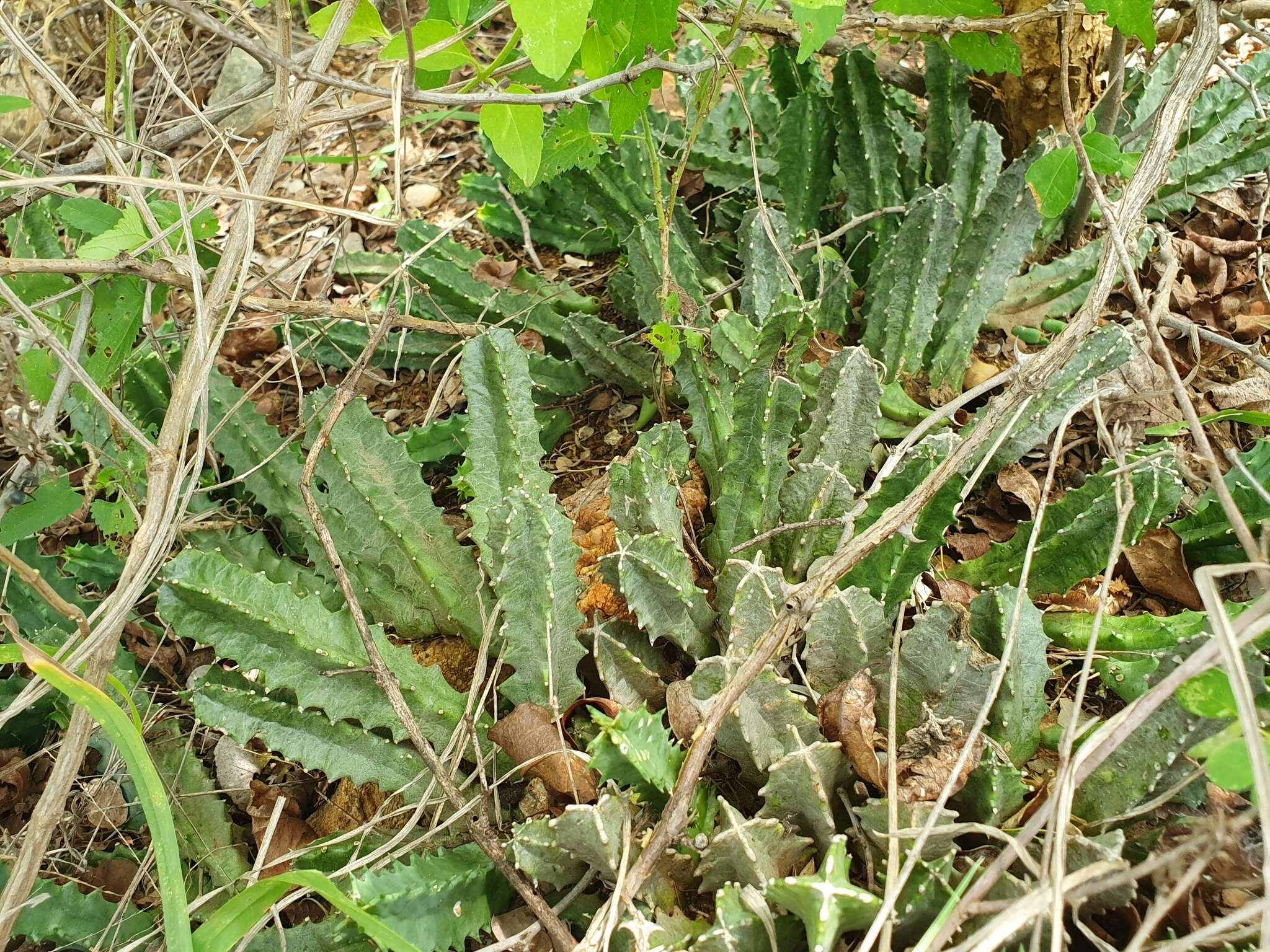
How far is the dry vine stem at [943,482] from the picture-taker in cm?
129

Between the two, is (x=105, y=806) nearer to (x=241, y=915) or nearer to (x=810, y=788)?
(x=241, y=915)

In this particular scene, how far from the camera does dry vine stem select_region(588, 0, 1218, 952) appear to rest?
50.9 inches

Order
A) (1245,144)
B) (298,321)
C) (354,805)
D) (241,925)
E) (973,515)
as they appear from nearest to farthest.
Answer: (241,925)
(354,805)
(973,515)
(1245,144)
(298,321)

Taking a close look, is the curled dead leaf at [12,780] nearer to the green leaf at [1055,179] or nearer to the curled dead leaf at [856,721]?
the curled dead leaf at [856,721]

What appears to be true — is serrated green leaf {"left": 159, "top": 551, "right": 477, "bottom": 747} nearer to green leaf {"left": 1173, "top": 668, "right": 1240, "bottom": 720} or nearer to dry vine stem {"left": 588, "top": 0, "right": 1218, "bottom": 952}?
dry vine stem {"left": 588, "top": 0, "right": 1218, "bottom": 952}

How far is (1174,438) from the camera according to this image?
2031 millimetres

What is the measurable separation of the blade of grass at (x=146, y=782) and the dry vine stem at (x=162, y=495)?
157mm

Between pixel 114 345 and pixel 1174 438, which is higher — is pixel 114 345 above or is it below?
above

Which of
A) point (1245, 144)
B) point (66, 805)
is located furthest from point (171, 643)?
point (1245, 144)

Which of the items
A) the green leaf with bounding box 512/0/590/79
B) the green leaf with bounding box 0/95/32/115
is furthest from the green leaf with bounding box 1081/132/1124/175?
the green leaf with bounding box 0/95/32/115

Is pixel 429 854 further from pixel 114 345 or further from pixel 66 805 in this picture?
pixel 114 345

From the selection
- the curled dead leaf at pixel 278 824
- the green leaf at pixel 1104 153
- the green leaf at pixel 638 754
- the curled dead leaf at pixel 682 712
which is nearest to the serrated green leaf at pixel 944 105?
the green leaf at pixel 1104 153

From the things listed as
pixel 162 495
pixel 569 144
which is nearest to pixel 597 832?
pixel 162 495

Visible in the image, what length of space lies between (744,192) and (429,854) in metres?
1.93
